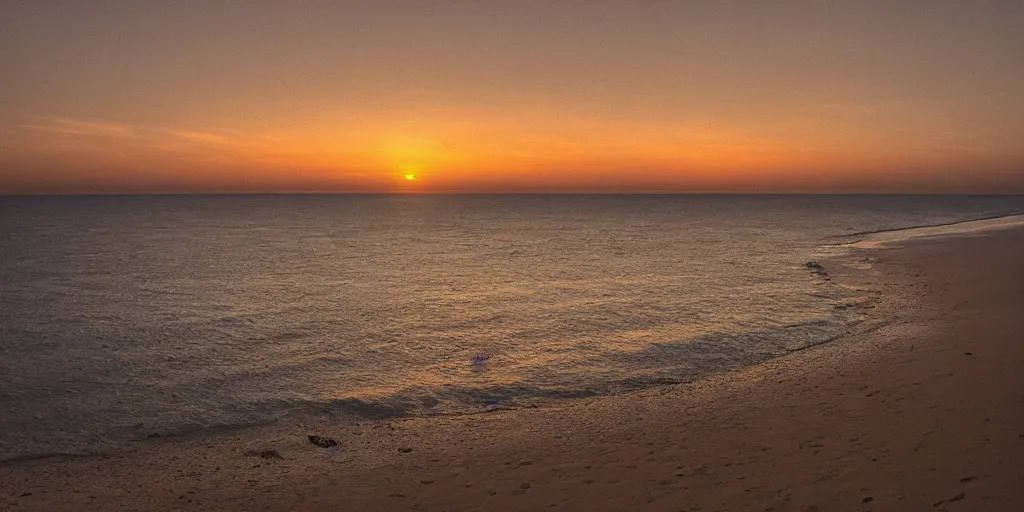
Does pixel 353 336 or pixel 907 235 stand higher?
pixel 907 235

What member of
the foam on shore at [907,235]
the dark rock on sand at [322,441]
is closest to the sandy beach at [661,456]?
the dark rock on sand at [322,441]

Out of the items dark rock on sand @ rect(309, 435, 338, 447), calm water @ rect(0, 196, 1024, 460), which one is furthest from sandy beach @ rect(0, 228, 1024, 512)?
calm water @ rect(0, 196, 1024, 460)

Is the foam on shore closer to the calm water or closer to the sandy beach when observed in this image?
the calm water

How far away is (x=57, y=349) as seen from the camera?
20359 mm

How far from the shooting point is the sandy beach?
27.2 ft

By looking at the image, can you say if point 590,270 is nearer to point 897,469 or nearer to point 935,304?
point 935,304

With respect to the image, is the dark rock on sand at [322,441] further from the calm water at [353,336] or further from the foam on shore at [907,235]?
the foam on shore at [907,235]

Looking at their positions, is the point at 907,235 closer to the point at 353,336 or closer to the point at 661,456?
the point at 353,336

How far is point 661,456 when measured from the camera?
32.7 ft

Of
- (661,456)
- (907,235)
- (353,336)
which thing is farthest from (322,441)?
(907,235)

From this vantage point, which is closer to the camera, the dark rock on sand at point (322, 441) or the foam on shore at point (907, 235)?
the dark rock on sand at point (322, 441)

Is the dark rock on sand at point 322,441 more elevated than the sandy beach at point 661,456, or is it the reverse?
the sandy beach at point 661,456

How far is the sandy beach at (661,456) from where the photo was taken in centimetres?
828

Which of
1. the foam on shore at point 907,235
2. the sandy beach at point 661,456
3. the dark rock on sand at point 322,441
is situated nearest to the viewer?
the sandy beach at point 661,456
